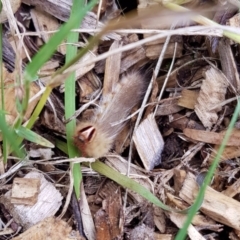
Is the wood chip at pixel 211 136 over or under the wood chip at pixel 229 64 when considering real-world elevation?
under

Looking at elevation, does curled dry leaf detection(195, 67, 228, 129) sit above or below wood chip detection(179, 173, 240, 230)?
above

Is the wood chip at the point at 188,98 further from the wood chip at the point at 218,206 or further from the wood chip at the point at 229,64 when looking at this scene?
the wood chip at the point at 218,206

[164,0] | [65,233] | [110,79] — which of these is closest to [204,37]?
[164,0]

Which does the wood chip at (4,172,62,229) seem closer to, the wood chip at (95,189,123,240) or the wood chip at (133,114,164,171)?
the wood chip at (95,189,123,240)

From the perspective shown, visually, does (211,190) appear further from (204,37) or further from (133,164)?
(204,37)

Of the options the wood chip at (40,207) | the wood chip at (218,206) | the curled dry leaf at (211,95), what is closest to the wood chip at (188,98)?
the curled dry leaf at (211,95)

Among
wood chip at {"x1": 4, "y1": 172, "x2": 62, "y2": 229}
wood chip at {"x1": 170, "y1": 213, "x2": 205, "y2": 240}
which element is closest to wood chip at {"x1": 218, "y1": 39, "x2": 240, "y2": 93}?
wood chip at {"x1": 170, "y1": 213, "x2": 205, "y2": 240}
